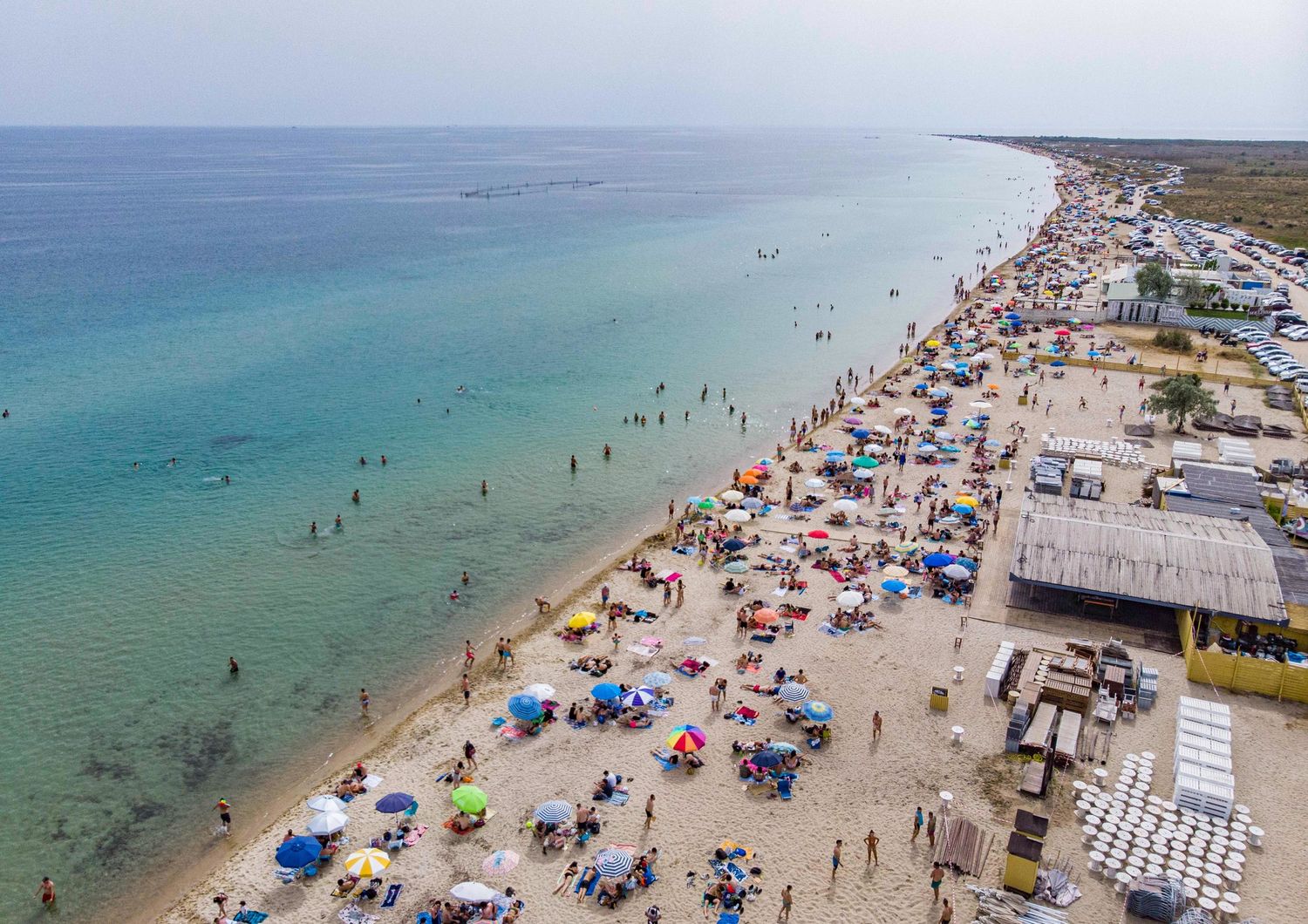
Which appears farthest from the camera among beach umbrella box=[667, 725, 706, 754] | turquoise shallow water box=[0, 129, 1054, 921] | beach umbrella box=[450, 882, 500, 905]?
turquoise shallow water box=[0, 129, 1054, 921]

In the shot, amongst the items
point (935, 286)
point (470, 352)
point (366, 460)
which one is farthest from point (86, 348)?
point (935, 286)

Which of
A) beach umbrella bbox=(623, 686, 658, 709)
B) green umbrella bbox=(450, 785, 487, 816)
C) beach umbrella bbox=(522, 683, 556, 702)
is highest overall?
beach umbrella bbox=(623, 686, 658, 709)

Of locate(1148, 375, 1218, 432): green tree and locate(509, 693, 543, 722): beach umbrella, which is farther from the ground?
locate(1148, 375, 1218, 432): green tree

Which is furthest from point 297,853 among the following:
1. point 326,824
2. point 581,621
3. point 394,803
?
point 581,621

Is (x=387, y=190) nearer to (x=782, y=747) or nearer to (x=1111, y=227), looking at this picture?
(x=1111, y=227)

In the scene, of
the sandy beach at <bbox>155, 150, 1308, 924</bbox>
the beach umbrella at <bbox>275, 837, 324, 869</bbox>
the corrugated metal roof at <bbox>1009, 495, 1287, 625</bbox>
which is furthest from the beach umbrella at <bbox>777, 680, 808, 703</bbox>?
the beach umbrella at <bbox>275, 837, 324, 869</bbox>

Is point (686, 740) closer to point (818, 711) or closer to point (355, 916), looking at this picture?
point (818, 711)

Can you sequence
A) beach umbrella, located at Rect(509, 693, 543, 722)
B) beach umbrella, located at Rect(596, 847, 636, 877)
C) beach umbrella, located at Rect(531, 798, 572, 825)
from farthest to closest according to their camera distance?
beach umbrella, located at Rect(509, 693, 543, 722)
beach umbrella, located at Rect(531, 798, 572, 825)
beach umbrella, located at Rect(596, 847, 636, 877)

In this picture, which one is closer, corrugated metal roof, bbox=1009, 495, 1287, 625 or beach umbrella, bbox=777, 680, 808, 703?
beach umbrella, bbox=777, 680, 808, 703

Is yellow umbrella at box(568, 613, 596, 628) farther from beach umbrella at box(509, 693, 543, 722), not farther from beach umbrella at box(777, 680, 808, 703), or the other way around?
beach umbrella at box(777, 680, 808, 703)
